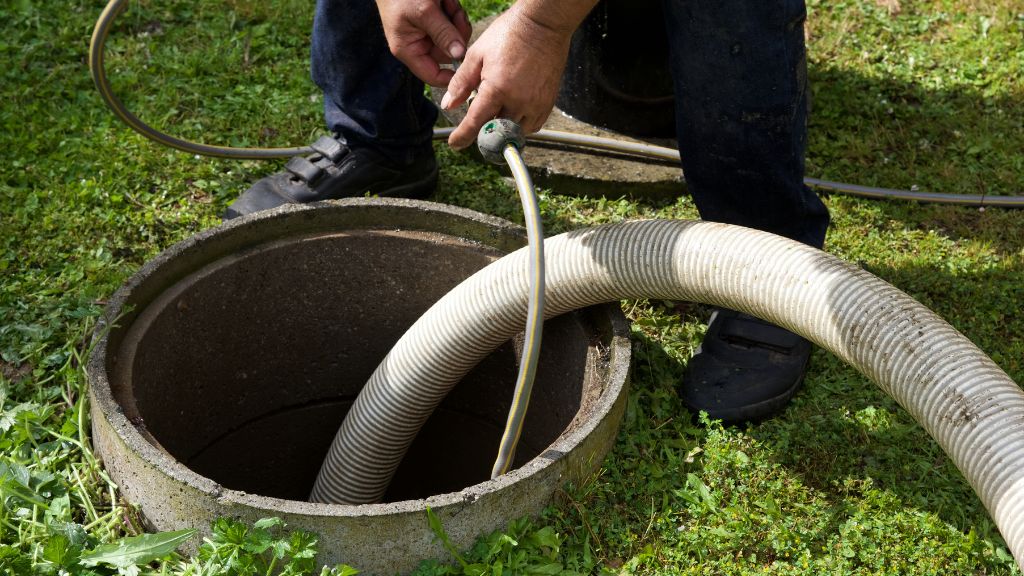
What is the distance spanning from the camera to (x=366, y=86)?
2982mm

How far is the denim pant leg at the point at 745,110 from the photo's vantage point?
7.48 feet

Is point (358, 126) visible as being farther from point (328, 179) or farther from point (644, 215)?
point (644, 215)

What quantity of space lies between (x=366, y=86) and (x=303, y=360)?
86 centimetres

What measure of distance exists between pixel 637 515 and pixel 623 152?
1.56 metres

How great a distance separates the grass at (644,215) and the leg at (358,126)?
0.22 m

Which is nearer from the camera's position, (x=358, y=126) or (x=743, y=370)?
(x=743, y=370)

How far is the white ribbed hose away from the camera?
1906mm

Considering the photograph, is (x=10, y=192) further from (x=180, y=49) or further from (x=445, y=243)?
(x=445, y=243)

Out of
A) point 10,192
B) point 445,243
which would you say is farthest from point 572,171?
point 10,192

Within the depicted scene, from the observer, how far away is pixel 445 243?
270cm

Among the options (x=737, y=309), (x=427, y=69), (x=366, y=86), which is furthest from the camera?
(x=366, y=86)

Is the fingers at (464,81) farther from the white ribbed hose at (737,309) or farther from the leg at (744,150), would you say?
the leg at (744,150)

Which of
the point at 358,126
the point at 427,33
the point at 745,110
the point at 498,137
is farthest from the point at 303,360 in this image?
the point at 745,110

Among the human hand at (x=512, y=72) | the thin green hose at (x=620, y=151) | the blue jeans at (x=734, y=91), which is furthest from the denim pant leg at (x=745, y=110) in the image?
the thin green hose at (x=620, y=151)
